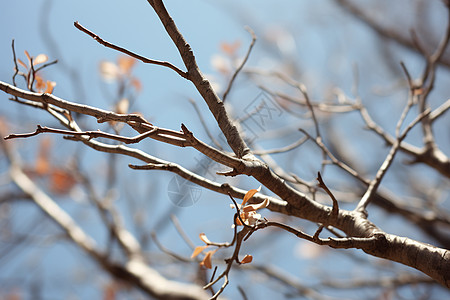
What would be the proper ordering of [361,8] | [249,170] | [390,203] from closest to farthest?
[249,170] → [390,203] → [361,8]

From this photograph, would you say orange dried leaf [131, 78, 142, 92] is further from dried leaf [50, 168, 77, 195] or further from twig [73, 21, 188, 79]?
dried leaf [50, 168, 77, 195]

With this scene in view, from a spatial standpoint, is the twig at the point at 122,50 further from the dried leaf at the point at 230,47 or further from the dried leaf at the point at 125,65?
the dried leaf at the point at 230,47

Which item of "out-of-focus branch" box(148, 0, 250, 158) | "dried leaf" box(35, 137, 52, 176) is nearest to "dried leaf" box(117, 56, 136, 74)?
"out-of-focus branch" box(148, 0, 250, 158)

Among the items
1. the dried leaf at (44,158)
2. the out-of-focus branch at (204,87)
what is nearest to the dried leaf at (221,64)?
the out-of-focus branch at (204,87)

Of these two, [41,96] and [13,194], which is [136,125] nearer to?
[41,96]

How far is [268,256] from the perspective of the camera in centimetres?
251

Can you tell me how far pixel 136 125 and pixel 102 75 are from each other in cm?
62

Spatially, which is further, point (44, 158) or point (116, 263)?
point (44, 158)

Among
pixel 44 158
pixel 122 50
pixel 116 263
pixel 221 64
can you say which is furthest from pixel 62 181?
pixel 122 50

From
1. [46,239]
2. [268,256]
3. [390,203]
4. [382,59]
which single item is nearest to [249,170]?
[390,203]

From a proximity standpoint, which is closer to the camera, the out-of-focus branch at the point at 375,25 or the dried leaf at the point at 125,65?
the dried leaf at the point at 125,65

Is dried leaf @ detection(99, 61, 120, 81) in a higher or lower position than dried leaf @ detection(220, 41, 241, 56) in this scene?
lower

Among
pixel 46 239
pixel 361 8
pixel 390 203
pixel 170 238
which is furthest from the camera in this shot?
pixel 170 238

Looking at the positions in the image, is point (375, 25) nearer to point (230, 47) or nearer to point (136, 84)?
point (230, 47)
